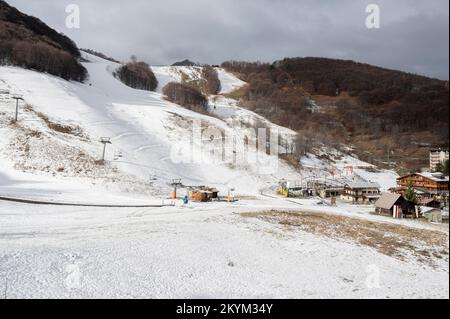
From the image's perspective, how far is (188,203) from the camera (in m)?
29.8

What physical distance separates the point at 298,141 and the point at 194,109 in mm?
33109

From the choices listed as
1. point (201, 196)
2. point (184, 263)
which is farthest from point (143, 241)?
point (201, 196)

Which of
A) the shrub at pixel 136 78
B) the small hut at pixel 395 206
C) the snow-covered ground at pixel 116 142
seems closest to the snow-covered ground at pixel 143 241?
the snow-covered ground at pixel 116 142

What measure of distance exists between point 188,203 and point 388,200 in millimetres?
21863

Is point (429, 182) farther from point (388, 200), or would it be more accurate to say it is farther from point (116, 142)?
point (116, 142)

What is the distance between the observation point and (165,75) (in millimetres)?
148500

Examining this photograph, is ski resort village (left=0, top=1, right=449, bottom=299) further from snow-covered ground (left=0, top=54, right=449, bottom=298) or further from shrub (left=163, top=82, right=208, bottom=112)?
shrub (left=163, top=82, right=208, bottom=112)

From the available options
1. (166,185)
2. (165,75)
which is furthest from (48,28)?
A: (166,185)

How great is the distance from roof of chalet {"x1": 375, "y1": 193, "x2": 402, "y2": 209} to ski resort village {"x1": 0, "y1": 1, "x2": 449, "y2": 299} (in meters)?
0.12

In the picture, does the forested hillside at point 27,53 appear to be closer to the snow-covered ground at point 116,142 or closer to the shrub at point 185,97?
the snow-covered ground at point 116,142

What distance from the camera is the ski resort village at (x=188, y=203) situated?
1170 centimetres

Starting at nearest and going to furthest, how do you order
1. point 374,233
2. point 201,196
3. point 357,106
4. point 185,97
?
point 374,233 < point 201,196 < point 185,97 < point 357,106

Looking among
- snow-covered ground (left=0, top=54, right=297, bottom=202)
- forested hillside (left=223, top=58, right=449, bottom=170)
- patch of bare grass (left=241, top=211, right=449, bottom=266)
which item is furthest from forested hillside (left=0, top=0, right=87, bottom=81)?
patch of bare grass (left=241, top=211, right=449, bottom=266)

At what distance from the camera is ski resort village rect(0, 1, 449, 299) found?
11.7m
